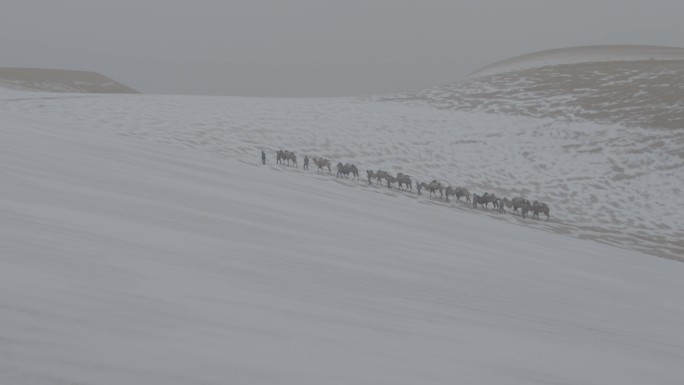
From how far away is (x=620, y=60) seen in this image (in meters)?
31.1

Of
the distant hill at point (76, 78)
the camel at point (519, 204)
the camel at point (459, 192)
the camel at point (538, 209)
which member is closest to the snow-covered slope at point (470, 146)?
the camel at point (538, 209)

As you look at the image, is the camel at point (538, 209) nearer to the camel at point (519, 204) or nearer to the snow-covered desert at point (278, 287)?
the camel at point (519, 204)

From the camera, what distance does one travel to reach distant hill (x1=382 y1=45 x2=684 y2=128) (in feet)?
75.0

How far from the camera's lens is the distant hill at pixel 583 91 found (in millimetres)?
22859

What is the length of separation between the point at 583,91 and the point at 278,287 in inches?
1006

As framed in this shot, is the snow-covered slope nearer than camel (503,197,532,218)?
No

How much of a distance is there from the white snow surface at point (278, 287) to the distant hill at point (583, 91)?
1633 centimetres

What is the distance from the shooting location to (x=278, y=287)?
2361mm

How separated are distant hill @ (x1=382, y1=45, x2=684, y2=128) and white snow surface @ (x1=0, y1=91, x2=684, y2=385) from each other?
643 inches

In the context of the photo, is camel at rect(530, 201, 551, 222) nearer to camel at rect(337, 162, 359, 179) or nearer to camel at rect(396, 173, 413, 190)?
camel at rect(396, 173, 413, 190)

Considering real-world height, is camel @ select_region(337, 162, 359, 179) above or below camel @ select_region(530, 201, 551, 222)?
above

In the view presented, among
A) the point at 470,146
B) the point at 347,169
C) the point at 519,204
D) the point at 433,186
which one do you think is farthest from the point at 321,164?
the point at 470,146

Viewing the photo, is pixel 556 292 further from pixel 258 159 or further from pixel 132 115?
pixel 132 115

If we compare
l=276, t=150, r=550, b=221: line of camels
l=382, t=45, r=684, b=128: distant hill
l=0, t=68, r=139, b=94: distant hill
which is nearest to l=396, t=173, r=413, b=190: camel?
l=276, t=150, r=550, b=221: line of camels
